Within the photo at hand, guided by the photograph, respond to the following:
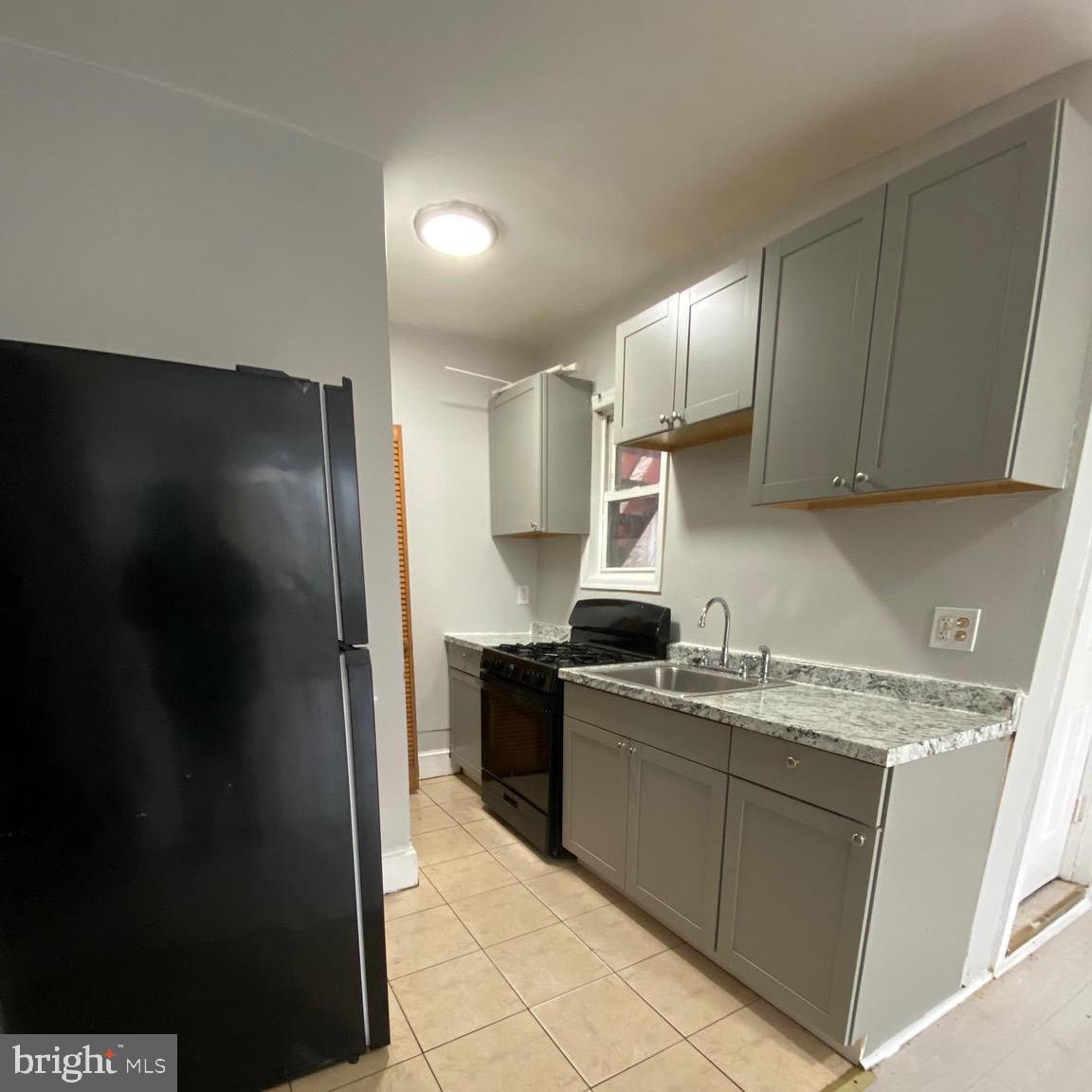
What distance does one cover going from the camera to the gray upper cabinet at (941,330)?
3.85ft

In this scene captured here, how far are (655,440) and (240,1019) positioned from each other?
7.40 feet

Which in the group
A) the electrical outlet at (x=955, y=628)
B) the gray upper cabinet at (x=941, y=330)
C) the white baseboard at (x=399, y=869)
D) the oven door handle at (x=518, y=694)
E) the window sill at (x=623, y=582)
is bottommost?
the white baseboard at (x=399, y=869)

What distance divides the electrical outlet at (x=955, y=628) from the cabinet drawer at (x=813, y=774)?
0.60m

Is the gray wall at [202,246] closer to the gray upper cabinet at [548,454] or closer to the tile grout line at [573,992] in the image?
the tile grout line at [573,992]

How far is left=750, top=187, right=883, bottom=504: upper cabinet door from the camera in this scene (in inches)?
57.4

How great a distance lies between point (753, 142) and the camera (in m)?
1.66

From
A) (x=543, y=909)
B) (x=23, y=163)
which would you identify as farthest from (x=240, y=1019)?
(x=23, y=163)

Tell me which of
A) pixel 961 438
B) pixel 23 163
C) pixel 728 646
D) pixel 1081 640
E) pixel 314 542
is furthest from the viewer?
pixel 728 646

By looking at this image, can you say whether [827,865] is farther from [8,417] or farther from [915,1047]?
[8,417]

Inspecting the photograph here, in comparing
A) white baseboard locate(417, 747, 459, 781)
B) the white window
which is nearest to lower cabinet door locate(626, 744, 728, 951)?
the white window

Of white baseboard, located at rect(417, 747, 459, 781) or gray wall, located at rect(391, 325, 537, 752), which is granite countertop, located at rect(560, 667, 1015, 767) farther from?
white baseboard, located at rect(417, 747, 459, 781)

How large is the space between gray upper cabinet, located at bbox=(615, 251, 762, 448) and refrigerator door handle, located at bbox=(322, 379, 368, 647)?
52.2 inches

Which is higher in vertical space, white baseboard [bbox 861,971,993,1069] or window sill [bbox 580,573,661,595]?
window sill [bbox 580,573,661,595]

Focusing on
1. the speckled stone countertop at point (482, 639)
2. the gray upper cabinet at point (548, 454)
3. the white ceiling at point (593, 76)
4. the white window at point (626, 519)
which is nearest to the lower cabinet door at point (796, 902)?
the white window at point (626, 519)
